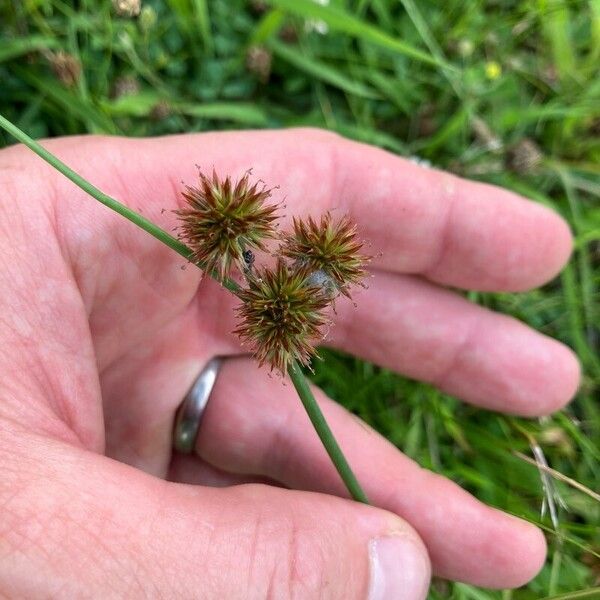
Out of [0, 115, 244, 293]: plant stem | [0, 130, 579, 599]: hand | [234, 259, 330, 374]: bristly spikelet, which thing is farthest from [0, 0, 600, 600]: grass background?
[234, 259, 330, 374]: bristly spikelet

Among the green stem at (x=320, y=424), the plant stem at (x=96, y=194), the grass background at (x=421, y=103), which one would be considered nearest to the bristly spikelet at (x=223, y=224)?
the plant stem at (x=96, y=194)

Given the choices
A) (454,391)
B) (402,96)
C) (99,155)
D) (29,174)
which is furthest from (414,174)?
(29,174)

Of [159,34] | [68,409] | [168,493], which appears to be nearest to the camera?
[168,493]

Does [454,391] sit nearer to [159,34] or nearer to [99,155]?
[99,155]

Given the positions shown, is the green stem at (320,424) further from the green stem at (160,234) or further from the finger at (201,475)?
the finger at (201,475)

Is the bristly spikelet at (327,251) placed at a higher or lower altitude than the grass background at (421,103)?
lower

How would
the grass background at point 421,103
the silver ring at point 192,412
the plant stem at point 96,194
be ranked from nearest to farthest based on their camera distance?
the plant stem at point 96,194, the silver ring at point 192,412, the grass background at point 421,103

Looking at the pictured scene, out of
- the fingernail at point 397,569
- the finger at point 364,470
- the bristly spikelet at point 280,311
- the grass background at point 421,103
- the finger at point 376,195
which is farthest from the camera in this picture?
the grass background at point 421,103
